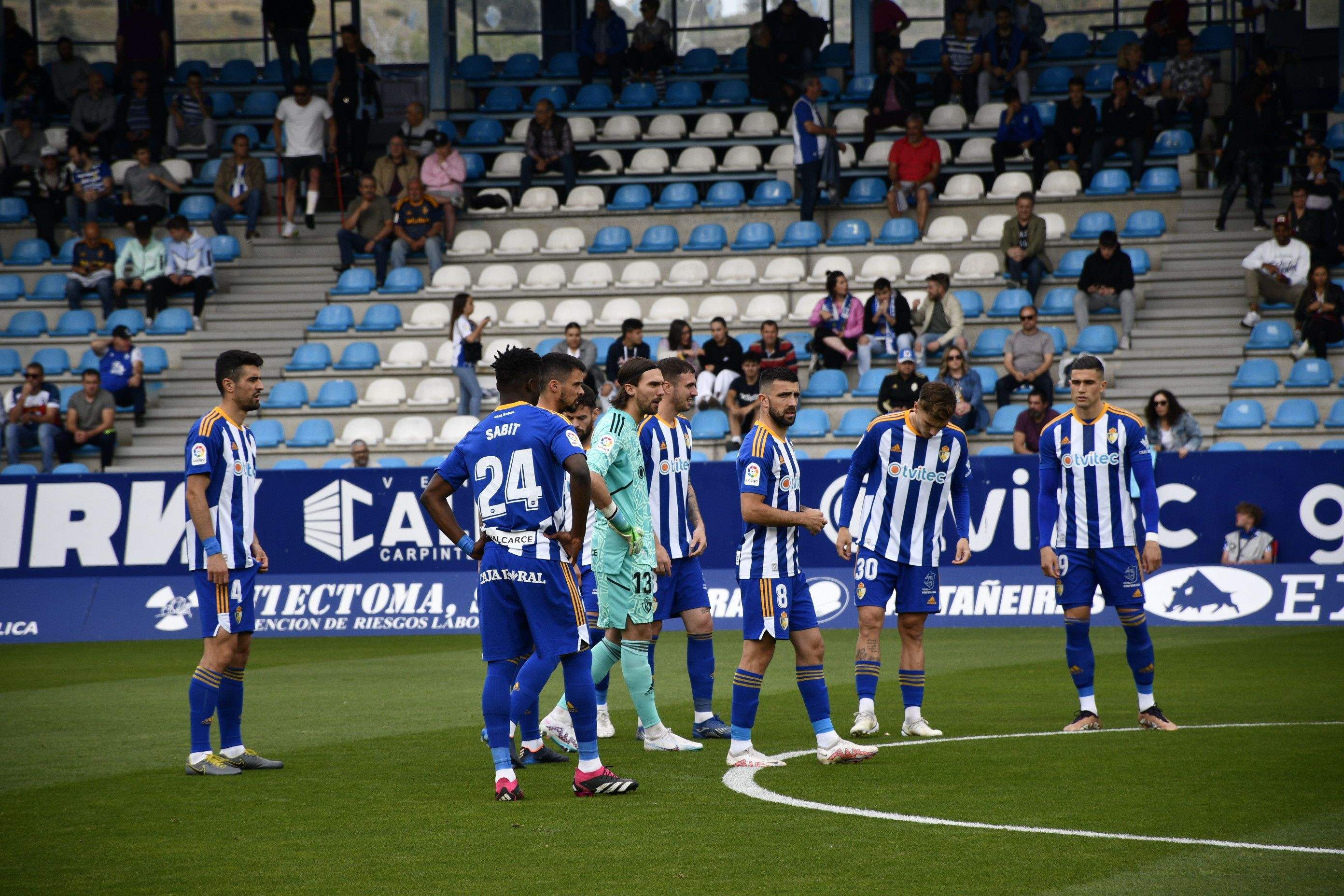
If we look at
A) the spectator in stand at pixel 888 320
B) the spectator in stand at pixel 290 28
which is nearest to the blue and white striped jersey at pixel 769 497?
the spectator in stand at pixel 888 320

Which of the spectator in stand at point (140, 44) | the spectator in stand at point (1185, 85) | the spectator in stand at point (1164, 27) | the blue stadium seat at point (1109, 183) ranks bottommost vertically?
the blue stadium seat at point (1109, 183)

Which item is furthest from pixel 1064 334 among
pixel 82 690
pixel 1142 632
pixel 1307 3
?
pixel 82 690

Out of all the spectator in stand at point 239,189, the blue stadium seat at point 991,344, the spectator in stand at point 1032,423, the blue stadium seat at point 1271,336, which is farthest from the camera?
the spectator in stand at point 239,189

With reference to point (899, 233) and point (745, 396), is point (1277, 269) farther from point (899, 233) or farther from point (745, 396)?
point (745, 396)

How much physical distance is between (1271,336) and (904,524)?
13437 mm

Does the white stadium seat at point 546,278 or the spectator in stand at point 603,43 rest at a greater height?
the spectator in stand at point 603,43

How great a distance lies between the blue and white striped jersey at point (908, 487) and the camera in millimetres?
9445

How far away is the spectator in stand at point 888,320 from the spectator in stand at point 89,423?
11.0 meters

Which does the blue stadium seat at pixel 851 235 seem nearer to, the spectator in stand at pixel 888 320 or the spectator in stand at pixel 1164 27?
the spectator in stand at pixel 888 320

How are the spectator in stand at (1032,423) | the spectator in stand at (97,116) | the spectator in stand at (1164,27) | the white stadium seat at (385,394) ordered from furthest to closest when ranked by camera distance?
the spectator in stand at (97,116), the spectator in stand at (1164,27), the white stadium seat at (385,394), the spectator in stand at (1032,423)

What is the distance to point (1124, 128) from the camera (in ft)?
76.6

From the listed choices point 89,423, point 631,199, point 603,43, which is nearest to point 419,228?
point 631,199

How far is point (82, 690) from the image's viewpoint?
12711mm

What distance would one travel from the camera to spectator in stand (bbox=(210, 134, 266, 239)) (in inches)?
1009
